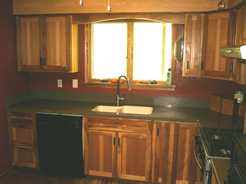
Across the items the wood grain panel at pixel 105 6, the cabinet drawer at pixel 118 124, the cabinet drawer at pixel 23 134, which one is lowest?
the cabinet drawer at pixel 23 134

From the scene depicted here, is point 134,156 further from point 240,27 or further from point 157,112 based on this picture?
point 240,27

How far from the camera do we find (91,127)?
120 inches

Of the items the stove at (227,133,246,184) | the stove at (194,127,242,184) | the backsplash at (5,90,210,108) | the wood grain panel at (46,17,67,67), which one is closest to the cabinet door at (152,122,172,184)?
the stove at (194,127,242,184)

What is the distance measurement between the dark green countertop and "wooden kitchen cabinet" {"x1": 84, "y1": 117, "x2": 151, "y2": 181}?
0.40 ft

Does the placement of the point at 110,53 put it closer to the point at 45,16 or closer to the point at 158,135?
the point at 45,16

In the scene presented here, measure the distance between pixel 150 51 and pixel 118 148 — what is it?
1429 millimetres

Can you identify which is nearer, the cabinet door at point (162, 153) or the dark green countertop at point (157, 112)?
the dark green countertop at point (157, 112)

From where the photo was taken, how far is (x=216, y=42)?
9.37 feet

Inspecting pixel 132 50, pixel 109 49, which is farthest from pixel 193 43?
pixel 109 49

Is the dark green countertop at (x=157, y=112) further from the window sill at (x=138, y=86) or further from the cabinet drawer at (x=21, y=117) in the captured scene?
the window sill at (x=138, y=86)

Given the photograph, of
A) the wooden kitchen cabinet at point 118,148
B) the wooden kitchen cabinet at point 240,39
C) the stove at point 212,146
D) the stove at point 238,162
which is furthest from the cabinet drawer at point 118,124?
the stove at point 238,162

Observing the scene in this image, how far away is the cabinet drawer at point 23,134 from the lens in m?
3.22

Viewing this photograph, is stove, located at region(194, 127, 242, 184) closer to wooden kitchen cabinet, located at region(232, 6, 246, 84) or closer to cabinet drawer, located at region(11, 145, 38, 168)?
Result: wooden kitchen cabinet, located at region(232, 6, 246, 84)

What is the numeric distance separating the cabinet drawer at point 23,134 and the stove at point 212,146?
213 cm
